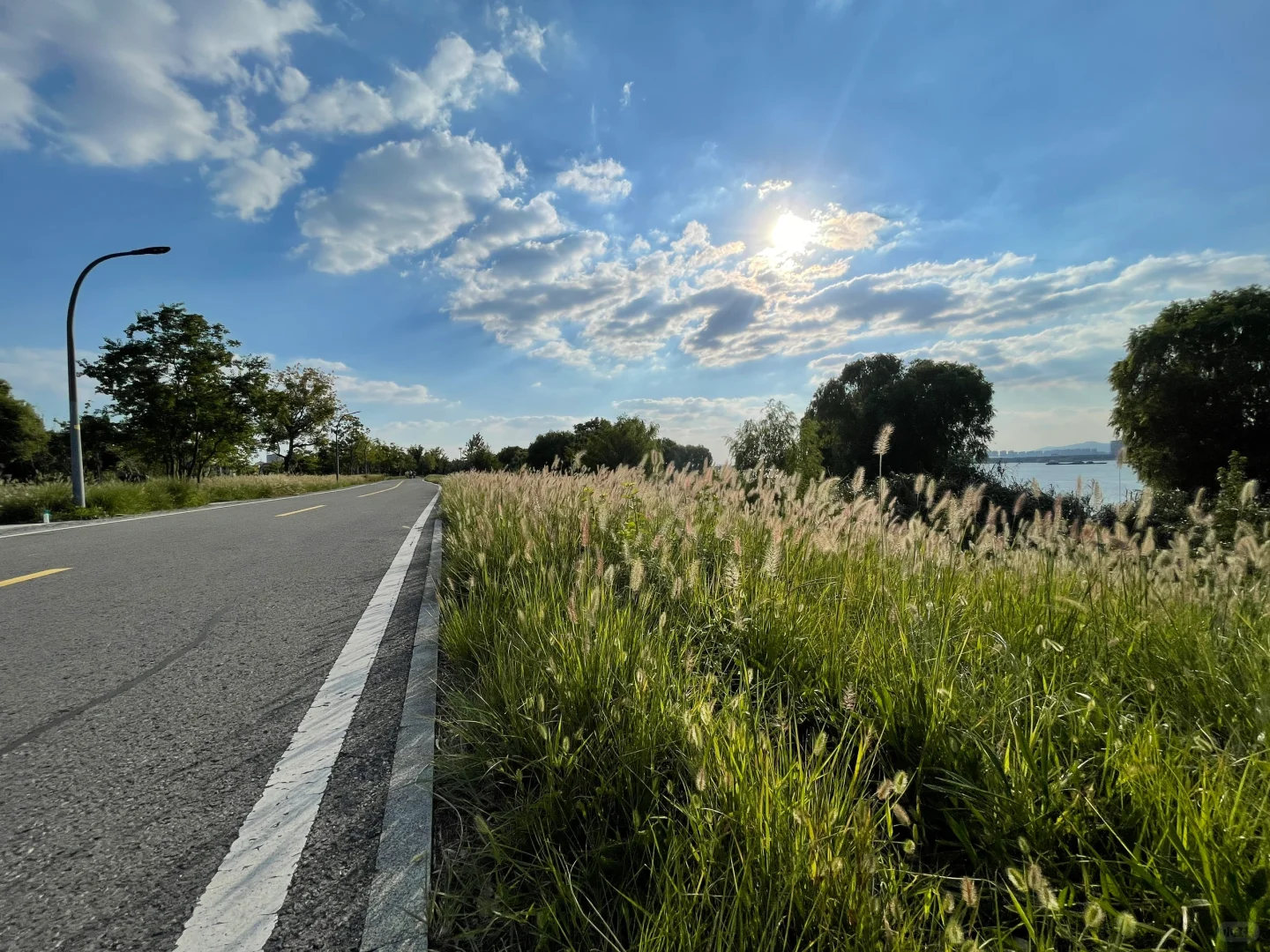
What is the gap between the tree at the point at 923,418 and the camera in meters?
39.1

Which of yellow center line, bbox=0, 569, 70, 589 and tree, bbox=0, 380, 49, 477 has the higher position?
tree, bbox=0, 380, 49, 477

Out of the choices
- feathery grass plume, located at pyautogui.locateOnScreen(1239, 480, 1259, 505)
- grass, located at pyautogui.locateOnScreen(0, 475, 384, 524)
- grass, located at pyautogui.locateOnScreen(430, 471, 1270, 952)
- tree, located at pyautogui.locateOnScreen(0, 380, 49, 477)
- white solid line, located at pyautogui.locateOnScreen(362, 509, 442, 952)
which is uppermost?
tree, located at pyautogui.locateOnScreen(0, 380, 49, 477)

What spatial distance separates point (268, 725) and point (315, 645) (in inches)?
41.5

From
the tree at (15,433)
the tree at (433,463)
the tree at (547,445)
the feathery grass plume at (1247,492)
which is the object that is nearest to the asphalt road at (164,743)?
the feathery grass plume at (1247,492)

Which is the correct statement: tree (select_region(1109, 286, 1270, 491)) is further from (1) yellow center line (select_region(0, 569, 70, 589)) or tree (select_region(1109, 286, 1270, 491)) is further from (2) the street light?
(2) the street light

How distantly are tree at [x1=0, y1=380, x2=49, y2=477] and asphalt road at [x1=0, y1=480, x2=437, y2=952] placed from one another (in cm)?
5605

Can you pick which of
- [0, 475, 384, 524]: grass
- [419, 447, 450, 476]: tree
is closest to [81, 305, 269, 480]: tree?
[0, 475, 384, 524]: grass

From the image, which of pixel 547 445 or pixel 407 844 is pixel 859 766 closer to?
pixel 407 844

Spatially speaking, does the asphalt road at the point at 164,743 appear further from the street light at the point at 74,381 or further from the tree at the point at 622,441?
the tree at the point at 622,441

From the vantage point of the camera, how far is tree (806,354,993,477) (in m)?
39.1

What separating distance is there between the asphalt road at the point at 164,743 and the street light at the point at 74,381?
1114 cm

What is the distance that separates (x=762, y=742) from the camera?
1479 mm

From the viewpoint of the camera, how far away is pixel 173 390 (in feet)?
87.3

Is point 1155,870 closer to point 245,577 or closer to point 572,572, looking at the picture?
point 572,572
